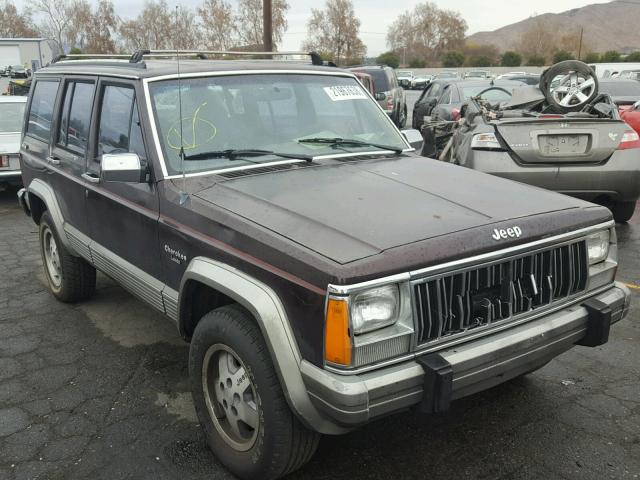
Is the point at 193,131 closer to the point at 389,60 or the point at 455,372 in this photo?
the point at 455,372

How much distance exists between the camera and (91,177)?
399 cm

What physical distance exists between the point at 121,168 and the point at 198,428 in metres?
1.44

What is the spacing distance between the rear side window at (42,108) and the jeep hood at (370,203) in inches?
96.1

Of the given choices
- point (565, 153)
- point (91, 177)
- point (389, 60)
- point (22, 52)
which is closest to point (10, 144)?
point (91, 177)

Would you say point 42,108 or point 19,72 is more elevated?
point 19,72

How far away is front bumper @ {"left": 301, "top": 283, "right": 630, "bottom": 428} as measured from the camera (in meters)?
2.23

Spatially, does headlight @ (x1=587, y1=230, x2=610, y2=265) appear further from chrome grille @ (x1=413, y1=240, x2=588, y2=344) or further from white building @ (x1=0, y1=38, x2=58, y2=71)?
white building @ (x1=0, y1=38, x2=58, y2=71)

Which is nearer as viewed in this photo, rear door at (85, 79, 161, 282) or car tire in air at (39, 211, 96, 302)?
rear door at (85, 79, 161, 282)

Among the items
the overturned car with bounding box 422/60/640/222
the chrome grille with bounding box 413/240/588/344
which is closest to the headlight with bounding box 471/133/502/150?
the overturned car with bounding box 422/60/640/222

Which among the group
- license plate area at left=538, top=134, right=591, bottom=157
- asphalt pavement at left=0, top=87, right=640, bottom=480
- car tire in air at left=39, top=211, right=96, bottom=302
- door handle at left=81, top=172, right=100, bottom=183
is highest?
door handle at left=81, top=172, right=100, bottom=183

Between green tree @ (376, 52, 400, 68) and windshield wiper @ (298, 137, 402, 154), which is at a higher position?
green tree @ (376, 52, 400, 68)

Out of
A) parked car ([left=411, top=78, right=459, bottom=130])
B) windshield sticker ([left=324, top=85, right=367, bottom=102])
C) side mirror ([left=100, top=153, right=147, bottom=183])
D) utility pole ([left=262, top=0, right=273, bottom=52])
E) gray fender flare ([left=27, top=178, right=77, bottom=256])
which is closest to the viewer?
side mirror ([left=100, top=153, right=147, bottom=183])

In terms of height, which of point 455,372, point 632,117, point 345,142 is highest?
point 345,142

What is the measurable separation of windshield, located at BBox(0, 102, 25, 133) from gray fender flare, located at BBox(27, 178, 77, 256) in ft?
17.0
